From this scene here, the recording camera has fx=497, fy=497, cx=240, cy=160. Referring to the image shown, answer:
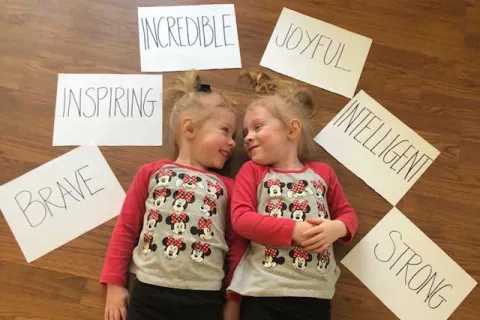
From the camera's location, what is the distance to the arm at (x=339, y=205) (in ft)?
3.09

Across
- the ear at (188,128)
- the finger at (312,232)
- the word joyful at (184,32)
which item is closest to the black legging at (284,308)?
the finger at (312,232)

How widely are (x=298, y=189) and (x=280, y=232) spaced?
10 cm

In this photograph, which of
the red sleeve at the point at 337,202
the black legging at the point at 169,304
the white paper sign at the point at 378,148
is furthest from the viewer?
the white paper sign at the point at 378,148

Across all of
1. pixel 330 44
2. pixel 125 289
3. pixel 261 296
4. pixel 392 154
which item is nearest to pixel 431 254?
pixel 392 154

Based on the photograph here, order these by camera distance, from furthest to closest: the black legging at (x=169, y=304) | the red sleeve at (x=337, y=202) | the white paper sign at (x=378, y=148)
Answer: the white paper sign at (x=378, y=148) < the red sleeve at (x=337, y=202) < the black legging at (x=169, y=304)

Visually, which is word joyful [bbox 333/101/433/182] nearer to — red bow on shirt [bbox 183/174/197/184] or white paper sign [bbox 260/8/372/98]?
white paper sign [bbox 260/8/372/98]

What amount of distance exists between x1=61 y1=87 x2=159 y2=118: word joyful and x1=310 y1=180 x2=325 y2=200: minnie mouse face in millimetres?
384

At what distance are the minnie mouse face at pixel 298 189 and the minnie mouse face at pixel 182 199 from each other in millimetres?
178

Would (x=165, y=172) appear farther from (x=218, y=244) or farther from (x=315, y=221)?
(x=315, y=221)

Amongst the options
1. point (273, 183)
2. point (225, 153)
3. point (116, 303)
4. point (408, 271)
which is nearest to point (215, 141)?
point (225, 153)

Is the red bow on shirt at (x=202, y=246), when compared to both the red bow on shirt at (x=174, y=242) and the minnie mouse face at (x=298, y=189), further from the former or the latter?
the minnie mouse face at (x=298, y=189)

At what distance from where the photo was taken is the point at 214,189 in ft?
3.05

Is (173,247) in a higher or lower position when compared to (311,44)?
lower

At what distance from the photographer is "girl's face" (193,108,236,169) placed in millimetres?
954
